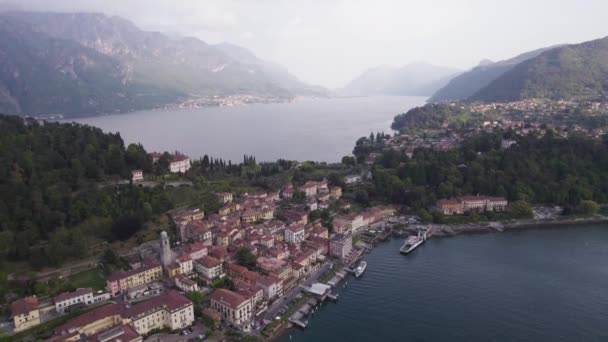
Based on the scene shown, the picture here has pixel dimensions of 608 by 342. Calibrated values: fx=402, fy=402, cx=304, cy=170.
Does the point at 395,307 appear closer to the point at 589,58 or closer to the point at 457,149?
the point at 457,149

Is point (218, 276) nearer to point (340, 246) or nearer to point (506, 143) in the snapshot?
point (340, 246)

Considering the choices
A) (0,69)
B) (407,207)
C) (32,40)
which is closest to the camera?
(407,207)

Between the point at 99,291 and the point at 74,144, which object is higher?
the point at 74,144

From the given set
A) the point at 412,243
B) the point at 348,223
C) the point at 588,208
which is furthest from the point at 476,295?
Result: the point at 588,208

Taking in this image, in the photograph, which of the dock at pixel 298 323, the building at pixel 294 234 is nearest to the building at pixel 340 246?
the building at pixel 294 234

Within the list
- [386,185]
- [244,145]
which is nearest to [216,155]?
[244,145]

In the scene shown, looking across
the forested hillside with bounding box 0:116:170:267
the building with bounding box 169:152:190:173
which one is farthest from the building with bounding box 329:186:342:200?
the forested hillside with bounding box 0:116:170:267

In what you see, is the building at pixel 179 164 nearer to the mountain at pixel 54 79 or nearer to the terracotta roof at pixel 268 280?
the terracotta roof at pixel 268 280
